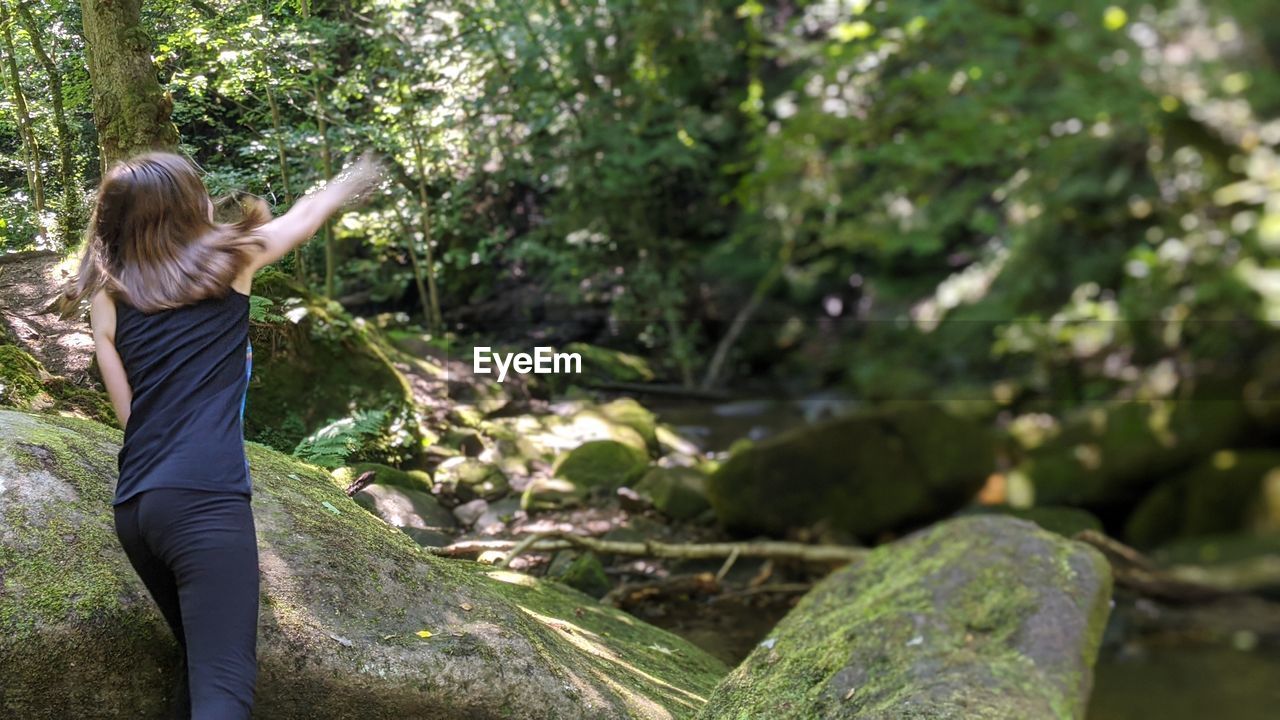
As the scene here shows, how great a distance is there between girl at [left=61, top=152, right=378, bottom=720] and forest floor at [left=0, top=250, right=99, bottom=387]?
1.60 feet

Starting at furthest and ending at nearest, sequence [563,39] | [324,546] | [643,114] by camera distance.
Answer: [643,114]
[563,39]
[324,546]

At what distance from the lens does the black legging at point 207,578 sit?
113cm

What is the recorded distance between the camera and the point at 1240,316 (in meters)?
Answer: 5.48

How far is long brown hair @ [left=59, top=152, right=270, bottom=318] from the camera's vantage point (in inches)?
46.7

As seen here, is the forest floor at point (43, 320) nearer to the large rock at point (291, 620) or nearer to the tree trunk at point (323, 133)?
the large rock at point (291, 620)

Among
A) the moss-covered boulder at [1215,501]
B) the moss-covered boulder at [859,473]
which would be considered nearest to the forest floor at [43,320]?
the moss-covered boulder at [859,473]

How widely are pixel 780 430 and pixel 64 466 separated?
4.05 metres

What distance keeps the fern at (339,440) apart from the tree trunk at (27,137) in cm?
64

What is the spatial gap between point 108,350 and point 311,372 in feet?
2.46

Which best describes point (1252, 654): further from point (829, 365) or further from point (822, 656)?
point (822, 656)

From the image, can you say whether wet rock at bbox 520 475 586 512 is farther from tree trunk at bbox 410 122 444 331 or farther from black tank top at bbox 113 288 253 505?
black tank top at bbox 113 288 253 505

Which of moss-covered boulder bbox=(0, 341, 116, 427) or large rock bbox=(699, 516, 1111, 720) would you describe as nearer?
moss-covered boulder bbox=(0, 341, 116, 427)

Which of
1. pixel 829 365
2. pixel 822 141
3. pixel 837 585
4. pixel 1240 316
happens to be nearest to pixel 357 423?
pixel 837 585

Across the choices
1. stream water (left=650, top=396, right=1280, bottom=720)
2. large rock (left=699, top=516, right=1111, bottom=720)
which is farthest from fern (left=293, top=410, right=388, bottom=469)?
stream water (left=650, top=396, right=1280, bottom=720)
